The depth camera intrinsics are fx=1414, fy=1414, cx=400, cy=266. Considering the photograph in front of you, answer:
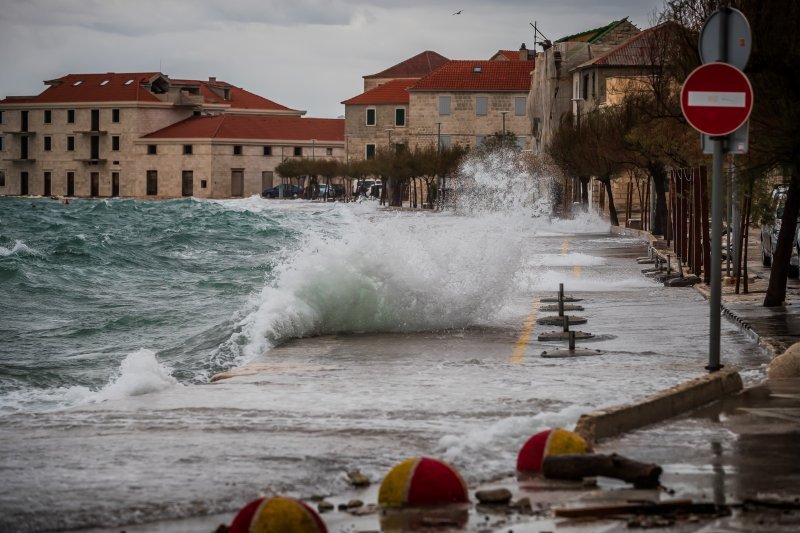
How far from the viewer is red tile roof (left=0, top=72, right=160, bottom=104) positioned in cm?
16925

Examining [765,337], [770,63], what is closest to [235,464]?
[765,337]

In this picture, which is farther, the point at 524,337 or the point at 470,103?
the point at 470,103

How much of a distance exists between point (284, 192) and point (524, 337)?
150 metres

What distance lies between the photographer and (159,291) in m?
37.9

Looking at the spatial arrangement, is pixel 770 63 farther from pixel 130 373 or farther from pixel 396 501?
pixel 396 501

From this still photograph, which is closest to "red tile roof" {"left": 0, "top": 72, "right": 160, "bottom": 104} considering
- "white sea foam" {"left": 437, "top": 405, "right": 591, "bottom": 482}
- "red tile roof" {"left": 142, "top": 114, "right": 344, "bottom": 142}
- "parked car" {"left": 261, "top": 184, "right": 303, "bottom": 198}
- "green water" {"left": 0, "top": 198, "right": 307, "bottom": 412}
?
"red tile roof" {"left": 142, "top": 114, "right": 344, "bottom": 142}

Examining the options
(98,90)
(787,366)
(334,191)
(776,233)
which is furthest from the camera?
(98,90)

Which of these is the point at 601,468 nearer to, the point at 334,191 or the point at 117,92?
the point at 334,191

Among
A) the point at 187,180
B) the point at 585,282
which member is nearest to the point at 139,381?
the point at 585,282

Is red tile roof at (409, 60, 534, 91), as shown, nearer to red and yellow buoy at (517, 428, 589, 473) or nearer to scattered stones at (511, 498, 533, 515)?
red and yellow buoy at (517, 428, 589, 473)

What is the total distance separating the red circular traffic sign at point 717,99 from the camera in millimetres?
11617

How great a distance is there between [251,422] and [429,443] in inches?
65.4

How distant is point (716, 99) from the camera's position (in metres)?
11.8

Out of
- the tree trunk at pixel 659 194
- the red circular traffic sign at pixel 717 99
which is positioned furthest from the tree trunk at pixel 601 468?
the tree trunk at pixel 659 194
